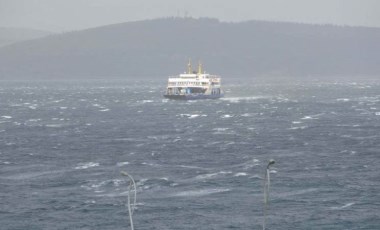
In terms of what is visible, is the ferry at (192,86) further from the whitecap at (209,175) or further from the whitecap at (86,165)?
the whitecap at (209,175)

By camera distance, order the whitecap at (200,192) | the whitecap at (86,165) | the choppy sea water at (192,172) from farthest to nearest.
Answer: the whitecap at (86,165), the whitecap at (200,192), the choppy sea water at (192,172)

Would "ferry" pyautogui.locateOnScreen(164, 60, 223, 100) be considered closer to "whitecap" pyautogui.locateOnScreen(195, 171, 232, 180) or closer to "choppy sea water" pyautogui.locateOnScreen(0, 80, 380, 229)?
"choppy sea water" pyautogui.locateOnScreen(0, 80, 380, 229)

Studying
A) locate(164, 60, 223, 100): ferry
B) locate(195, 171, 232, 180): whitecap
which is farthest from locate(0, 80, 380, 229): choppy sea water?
locate(164, 60, 223, 100): ferry

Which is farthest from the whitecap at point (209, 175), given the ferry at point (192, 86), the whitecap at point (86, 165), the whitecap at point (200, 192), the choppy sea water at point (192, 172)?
the ferry at point (192, 86)

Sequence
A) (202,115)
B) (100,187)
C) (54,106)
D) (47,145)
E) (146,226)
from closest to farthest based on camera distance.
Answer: (146,226), (100,187), (47,145), (202,115), (54,106)

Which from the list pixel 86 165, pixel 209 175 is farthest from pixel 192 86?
pixel 209 175

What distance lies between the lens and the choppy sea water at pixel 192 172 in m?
53.6

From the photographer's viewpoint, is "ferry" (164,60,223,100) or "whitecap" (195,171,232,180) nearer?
"whitecap" (195,171,232,180)

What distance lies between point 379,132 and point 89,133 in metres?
27.6

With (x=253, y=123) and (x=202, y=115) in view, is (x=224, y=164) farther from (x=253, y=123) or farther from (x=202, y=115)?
(x=202, y=115)

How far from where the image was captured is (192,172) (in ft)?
223

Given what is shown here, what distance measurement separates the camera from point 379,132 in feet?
314

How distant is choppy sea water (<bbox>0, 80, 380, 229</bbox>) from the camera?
53.6 metres

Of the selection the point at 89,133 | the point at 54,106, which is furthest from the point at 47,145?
the point at 54,106
